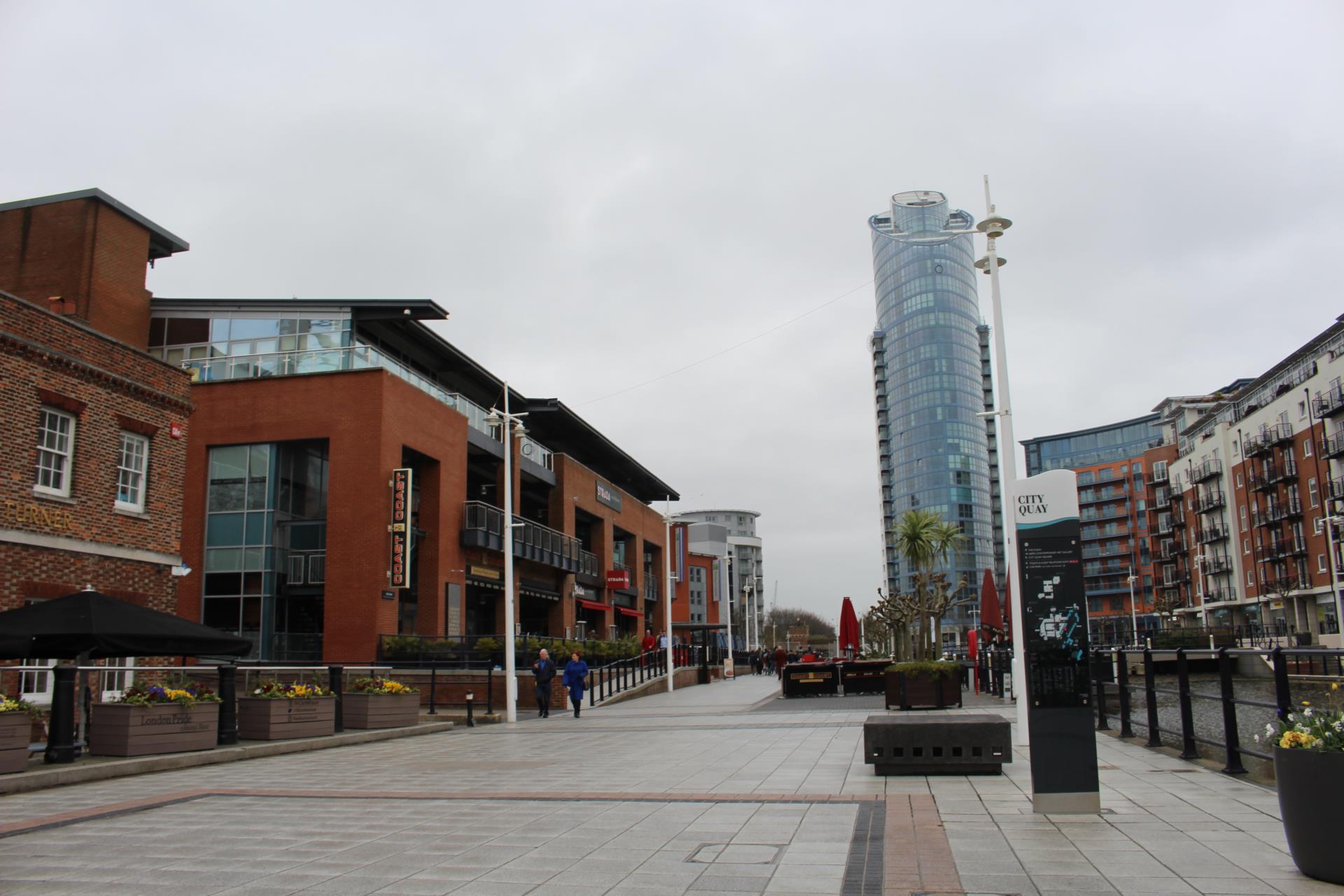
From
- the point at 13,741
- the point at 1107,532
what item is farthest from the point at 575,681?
the point at 1107,532

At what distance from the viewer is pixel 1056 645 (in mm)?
8344

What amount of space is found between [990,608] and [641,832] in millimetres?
20387

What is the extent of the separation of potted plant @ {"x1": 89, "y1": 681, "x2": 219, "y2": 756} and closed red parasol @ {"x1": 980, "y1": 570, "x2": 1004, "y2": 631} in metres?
18.4

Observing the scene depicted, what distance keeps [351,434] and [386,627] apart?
5.54 metres

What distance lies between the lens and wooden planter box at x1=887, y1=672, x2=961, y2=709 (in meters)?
19.9

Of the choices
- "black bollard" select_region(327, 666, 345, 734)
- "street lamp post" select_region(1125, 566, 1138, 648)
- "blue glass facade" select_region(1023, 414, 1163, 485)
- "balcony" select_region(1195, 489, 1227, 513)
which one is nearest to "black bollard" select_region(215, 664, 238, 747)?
"black bollard" select_region(327, 666, 345, 734)

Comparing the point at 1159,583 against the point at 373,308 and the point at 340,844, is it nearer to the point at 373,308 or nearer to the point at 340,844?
the point at 373,308

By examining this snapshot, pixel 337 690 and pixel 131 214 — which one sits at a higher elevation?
pixel 131 214

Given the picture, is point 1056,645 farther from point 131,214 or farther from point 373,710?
point 131,214

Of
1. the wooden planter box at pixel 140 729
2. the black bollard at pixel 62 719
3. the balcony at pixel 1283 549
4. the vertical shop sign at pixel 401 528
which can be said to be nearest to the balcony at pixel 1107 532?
the balcony at pixel 1283 549

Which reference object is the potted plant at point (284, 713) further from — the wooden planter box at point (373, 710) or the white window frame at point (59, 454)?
the white window frame at point (59, 454)

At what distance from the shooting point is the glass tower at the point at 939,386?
14375 centimetres

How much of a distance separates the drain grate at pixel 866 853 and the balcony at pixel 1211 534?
3134 inches

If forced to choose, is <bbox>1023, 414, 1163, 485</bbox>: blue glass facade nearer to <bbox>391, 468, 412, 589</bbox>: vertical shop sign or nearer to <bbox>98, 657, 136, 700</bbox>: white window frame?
<bbox>391, 468, 412, 589</bbox>: vertical shop sign
